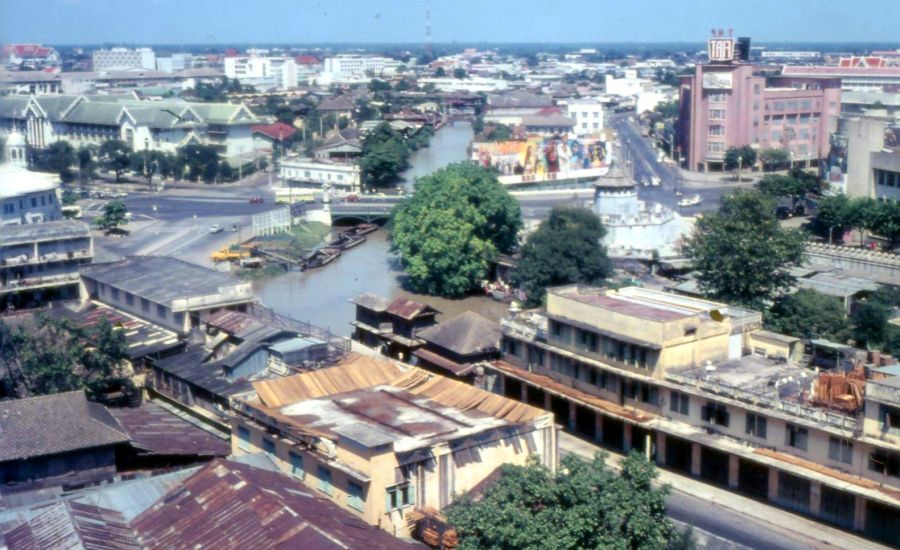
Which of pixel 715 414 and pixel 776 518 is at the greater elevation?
pixel 715 414

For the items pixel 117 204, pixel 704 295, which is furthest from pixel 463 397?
pixel 117 204

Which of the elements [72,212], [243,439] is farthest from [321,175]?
[243,439]

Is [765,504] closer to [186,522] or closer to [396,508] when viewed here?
[396,508]

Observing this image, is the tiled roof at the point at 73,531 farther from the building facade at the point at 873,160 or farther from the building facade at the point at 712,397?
the building facade at the point at 873,160

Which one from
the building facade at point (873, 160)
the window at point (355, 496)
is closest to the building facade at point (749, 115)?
the building facade at point (873, 160)

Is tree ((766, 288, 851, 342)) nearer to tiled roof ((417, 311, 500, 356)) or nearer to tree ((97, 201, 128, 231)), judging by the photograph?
tiled roof ((417, 311, 500, 356))

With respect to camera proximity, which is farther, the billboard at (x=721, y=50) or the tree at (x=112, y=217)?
the billboard at (x=721, y=50)

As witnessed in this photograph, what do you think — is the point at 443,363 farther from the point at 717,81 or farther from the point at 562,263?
the point at 717,81
